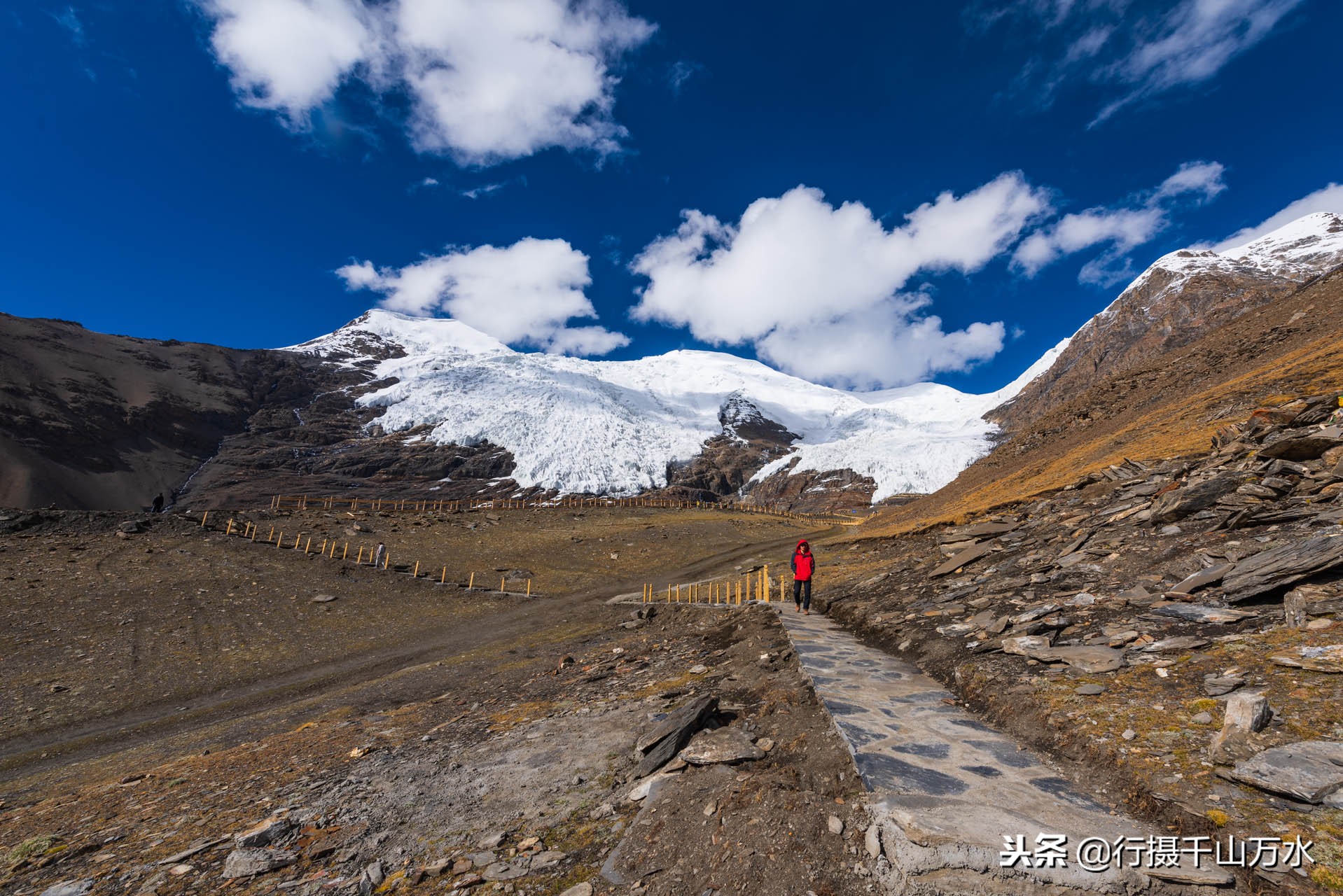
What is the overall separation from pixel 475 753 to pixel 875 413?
8166 inches

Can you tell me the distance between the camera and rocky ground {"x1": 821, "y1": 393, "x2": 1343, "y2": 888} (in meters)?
4.29

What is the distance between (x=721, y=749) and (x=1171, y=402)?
105 feet

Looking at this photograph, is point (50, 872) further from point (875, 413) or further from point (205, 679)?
point (875, 413)

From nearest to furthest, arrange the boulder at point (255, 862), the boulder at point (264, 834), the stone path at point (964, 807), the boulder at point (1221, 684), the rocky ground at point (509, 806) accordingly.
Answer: the stone path at point (964, 807), the rocky ground at point (509, 806), the boulder at point (1221, 684), the boulder at point (255, 862), the boulder at point (264, 834)

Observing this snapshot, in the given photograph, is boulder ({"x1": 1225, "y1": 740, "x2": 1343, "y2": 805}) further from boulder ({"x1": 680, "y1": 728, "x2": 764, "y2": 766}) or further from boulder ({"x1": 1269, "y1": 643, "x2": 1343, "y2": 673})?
boulder ({"x1": 680, "y1": 728, "x2": 764, "y2": 766})

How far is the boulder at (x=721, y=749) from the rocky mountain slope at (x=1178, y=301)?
14322 centimetres

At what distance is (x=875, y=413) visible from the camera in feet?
652

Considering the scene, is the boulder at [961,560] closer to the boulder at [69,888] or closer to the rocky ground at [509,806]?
the rocky ground at [509,806]

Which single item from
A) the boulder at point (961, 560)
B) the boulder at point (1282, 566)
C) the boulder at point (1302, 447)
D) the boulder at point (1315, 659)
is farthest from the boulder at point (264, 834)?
the boulder at point (1302, 447)

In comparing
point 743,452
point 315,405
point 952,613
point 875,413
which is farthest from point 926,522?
point 875,413

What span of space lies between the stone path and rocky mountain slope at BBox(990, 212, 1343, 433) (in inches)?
5576

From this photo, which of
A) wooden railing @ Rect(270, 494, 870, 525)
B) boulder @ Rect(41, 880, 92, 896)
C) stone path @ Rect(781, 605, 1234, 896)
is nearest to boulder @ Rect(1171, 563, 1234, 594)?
stone path @ Rect(781, 605, 1234, 896)

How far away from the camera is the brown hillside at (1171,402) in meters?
18.3

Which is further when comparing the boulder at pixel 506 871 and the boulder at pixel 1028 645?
the boulder at pixel 1028 645
